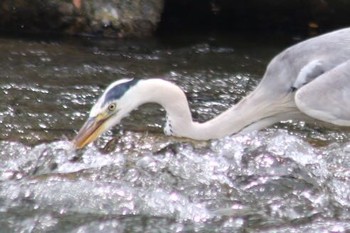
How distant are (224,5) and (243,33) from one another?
14.4 inches

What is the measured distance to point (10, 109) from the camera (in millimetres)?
6281

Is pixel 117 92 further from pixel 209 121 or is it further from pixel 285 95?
pixel 285 95

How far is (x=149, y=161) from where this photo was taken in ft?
17.7

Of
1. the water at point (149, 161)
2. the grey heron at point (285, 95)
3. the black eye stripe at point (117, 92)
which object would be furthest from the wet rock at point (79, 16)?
the black eye stripe at point (117, 92)

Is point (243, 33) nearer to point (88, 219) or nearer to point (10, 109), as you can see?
point (10, 109)

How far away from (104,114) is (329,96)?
1.38m

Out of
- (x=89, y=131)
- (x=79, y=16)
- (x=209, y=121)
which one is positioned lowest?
(x=79, y=16)

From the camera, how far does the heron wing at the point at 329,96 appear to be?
5.63 m

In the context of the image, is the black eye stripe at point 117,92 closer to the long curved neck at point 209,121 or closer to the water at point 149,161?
the long curved neck at point 209,121

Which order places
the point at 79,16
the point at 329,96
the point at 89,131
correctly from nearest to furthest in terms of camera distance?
the point at 89,131 → the point at 329,96 → the point at 79,16

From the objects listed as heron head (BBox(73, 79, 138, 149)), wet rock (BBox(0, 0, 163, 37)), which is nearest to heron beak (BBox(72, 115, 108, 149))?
heron head (BBox(73, 79, 138, 149))

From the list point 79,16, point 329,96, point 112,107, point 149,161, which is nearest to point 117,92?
point 112,107

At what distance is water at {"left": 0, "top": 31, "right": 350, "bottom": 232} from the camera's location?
15.6 feet

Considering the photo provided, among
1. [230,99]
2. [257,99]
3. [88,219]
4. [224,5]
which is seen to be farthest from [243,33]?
[88,219]
